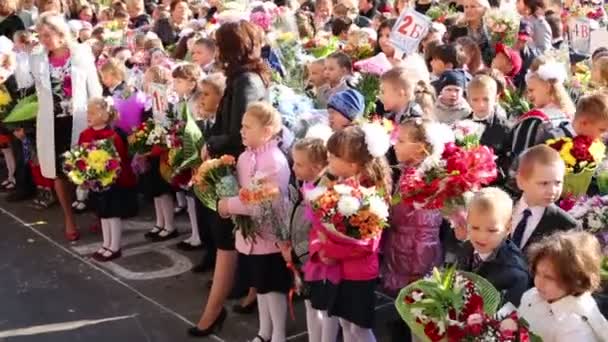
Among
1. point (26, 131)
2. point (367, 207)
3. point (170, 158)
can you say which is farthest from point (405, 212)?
point (26, 131)

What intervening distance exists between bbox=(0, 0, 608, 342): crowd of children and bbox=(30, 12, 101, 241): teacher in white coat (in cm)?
2

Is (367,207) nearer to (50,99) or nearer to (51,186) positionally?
(50,99)

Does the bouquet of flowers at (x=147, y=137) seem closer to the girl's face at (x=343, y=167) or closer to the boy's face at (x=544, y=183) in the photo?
the girl's face at (x=343, y=167)

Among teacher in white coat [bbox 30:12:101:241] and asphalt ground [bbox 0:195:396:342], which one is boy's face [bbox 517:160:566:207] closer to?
asphalt ground [bbox 0:195:396:342]

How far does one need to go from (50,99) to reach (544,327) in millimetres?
5223

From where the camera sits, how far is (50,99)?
7.34 meters

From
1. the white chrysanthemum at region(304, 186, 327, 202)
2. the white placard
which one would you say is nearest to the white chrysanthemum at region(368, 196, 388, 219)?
the white chrysanthemum at region(304, 186, 327, 202)

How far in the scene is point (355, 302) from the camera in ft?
15.0

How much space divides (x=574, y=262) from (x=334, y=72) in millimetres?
3759

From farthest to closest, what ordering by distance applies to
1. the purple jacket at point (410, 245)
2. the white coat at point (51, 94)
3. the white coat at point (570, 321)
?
the white coat at point (51, 94), the purple jacket at point (410, 245), the white coat at point (570, 321)

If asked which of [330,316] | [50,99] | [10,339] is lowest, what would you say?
[10,339]

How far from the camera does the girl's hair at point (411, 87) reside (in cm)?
565

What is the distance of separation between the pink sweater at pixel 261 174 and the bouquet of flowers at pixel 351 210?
2.59 ft

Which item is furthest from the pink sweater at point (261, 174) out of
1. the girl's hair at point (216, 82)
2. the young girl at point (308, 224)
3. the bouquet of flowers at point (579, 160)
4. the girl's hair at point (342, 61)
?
the girl's hair at point (342, 61)
